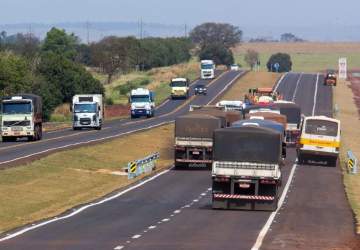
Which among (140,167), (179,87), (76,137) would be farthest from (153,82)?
(140,167)

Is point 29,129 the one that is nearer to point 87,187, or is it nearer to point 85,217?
point 87,187

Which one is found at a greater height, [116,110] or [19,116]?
[19,116]

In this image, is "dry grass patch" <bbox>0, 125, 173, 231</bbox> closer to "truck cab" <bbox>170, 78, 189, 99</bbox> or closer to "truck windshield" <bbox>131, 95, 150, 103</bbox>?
"truck windshield" <bbox>131, 95, 150, 103</bbox>

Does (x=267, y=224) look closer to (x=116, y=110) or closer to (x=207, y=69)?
(x=116, y=110)

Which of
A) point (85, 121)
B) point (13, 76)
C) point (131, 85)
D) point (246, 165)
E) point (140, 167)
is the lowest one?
point (140, 167)

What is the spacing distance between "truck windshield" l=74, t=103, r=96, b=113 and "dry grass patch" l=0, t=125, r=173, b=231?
859 centimetres

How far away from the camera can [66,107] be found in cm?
11838

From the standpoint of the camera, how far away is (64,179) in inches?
1817

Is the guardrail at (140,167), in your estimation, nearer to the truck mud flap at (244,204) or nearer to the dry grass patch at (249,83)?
the truck mud flap at (244,204)

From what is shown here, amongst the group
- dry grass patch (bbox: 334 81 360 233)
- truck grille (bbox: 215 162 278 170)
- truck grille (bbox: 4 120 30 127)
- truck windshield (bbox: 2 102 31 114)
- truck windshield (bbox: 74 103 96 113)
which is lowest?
dry grass patch (bbox: 334 81 360 233)

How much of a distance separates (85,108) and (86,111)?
0.26 m

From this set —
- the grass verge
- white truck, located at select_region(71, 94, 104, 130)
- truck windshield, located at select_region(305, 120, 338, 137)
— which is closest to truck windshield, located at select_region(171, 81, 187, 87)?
the grass verge

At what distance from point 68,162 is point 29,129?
12.8m

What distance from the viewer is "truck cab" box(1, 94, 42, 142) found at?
6431 centimetres
